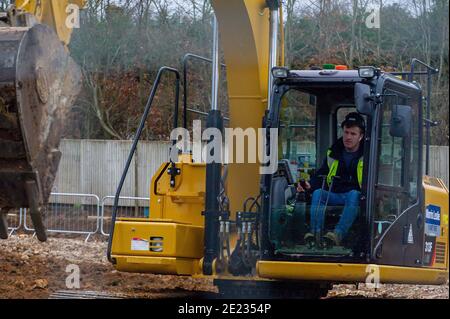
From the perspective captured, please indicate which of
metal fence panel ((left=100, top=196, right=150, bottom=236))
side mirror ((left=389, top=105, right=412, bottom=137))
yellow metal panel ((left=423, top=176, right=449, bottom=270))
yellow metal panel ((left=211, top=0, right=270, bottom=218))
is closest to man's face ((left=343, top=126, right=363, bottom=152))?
side mirror ((left=389, top=105, right=412, bottom=137))

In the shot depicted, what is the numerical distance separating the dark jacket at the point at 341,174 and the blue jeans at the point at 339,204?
0.30ft

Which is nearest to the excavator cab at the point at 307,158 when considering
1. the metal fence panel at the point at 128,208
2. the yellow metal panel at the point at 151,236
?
the yellow metal panel at the point at 151,236

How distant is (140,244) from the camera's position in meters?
9.13

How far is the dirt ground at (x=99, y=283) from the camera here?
36.0 feet

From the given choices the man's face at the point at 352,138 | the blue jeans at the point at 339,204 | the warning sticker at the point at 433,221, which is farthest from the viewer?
the warning sticker at the point at 433,221

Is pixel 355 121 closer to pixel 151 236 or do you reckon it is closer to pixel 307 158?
pixel 307 158

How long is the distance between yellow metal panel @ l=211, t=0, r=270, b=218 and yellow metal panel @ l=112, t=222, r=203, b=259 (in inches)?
26.0

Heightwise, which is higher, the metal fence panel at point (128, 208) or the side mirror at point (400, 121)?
the side mirror at point (400, 121)

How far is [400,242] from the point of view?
8.75 meters

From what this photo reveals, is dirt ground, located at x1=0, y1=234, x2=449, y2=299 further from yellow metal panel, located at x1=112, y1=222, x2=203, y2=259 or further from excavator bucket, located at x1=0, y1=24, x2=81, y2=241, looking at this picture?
excavator bucket, located at x1=0, y1=24, x2=81, y2=241

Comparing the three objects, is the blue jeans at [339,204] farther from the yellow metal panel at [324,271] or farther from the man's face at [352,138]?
the man's face at [352,138]

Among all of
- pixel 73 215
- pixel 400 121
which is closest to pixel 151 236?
pixel 400 121
